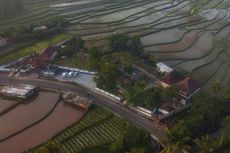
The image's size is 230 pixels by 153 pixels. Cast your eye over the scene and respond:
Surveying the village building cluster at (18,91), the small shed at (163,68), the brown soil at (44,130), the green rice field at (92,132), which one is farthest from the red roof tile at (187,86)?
the village building cluster at (18,91)

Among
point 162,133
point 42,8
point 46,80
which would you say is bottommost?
point 162,133

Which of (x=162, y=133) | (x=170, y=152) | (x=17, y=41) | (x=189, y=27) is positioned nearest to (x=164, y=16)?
(x=189, y=27)

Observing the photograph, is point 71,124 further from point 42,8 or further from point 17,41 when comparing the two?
point 42,8

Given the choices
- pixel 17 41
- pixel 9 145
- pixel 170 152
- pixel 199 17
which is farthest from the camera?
pixel 199 17

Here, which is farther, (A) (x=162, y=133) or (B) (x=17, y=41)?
(B) (x=17, y=41)

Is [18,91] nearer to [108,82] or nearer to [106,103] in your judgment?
[106,103]

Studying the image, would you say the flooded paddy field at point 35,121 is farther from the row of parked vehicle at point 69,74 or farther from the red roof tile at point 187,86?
the red roof tile at point 187,86

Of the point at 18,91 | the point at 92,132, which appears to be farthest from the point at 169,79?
the point at 18,91
